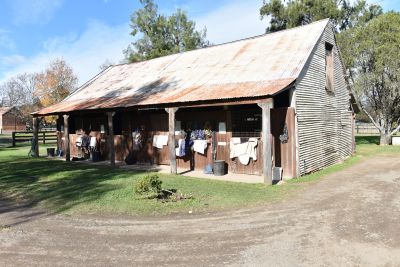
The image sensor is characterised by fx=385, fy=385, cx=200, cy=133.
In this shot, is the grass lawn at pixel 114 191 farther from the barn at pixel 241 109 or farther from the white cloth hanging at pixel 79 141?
the white cloth hanging at pixel 79 141

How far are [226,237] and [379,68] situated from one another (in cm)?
2243

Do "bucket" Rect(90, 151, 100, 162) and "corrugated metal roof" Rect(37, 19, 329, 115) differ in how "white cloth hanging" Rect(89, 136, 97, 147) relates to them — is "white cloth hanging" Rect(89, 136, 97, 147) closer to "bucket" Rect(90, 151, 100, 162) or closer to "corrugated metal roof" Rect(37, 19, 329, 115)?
"bucket" Rect(90, 151, 100, 162)

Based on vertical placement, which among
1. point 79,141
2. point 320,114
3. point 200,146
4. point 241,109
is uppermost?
point 241,109

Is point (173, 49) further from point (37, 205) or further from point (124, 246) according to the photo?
point (124, 246)

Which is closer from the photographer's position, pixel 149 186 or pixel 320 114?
pixel 149 186

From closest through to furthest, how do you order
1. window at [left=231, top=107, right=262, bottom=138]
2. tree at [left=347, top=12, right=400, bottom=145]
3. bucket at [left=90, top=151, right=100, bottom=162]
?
1. window at [left=231, top=107, right=262, bottom=138]
2. bucket at [left=90, top=151, right=100, bottom=162]
3. tree at [left=347, top=12, right=400, bottom=145]

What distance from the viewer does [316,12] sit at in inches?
1371

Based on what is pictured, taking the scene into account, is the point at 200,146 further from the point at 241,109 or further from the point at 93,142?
the point at 93,142

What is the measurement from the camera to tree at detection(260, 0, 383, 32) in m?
34.9

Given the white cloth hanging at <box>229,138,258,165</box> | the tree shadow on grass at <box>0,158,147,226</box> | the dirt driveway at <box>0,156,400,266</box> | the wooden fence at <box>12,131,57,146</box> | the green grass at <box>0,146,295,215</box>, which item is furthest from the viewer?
the wooden fence at <box>12,131,57,146</box>

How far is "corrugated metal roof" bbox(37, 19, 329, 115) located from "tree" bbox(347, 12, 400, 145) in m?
10.7

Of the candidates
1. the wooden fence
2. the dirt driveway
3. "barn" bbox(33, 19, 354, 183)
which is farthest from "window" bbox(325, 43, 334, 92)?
the wooden fence

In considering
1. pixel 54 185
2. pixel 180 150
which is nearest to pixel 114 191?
pixel 54 185

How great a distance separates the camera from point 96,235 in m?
6.92
